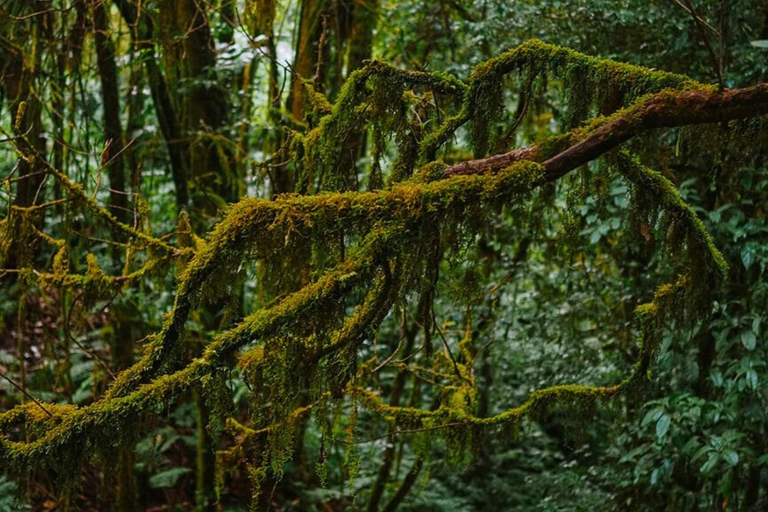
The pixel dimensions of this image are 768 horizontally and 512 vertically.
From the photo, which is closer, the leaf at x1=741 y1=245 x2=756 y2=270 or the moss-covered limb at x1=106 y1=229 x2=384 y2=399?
the moss-covered limb at x1=106 y1=229 x2=384 y2=399

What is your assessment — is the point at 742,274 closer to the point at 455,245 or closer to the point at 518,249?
the point at 518,249

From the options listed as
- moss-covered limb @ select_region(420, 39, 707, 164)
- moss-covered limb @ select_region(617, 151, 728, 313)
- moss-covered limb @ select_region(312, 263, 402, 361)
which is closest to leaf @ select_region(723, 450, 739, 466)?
moss-covered limb @ select_region(617, 151, 728, 313)

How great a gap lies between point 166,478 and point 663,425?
3.33 m

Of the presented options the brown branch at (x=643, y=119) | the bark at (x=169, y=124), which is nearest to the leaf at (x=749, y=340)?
the brown branch at (x=643, y=119)

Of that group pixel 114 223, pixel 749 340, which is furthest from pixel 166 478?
pixel 749 340

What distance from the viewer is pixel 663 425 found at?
3.49 meters

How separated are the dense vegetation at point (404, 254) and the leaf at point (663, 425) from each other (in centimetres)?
3

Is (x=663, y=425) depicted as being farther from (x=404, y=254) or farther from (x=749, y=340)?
(x=404, y=254)

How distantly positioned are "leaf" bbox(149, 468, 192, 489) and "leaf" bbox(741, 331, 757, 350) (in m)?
3.56

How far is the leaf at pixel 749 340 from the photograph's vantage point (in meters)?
3.45

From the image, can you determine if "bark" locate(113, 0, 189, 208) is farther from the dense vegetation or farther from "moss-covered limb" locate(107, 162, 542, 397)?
"moss-covered limb" locate(107, 162, 542, 397)

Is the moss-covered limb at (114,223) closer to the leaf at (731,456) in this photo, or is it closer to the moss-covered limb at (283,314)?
the moss-covered limb at (283,314)

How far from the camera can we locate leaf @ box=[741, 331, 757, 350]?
3.45m

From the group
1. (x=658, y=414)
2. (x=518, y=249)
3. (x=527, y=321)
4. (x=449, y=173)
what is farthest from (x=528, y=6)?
(x=449, y=173)
